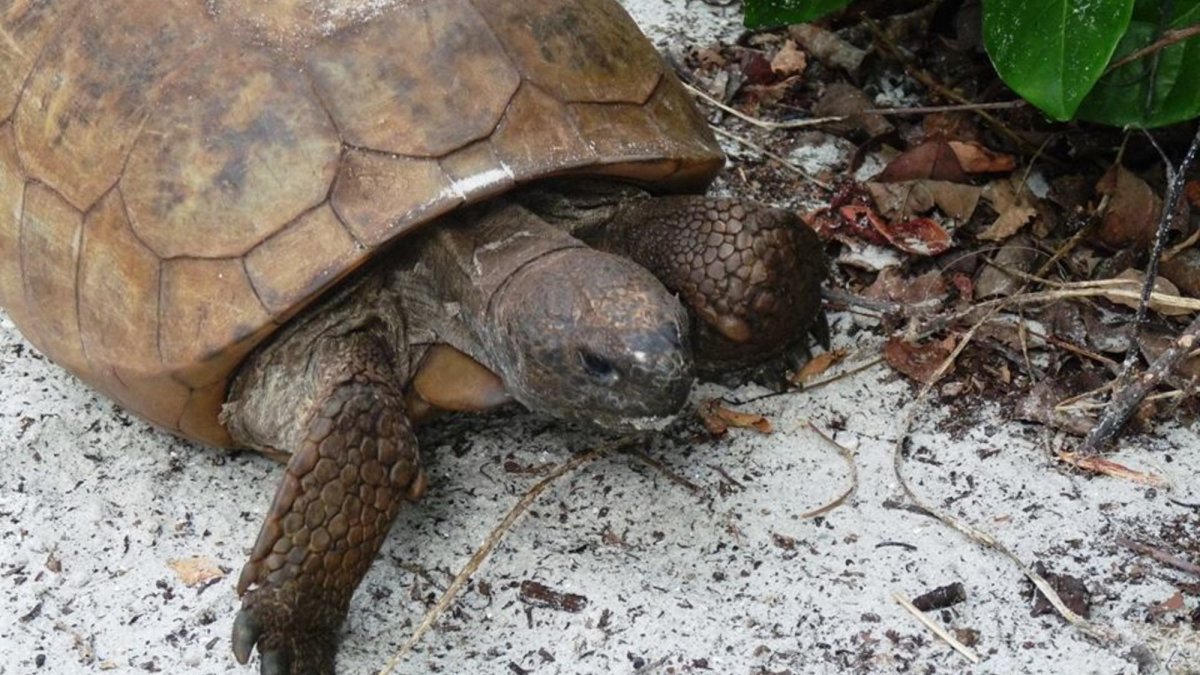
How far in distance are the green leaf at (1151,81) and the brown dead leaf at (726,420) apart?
1.04 m

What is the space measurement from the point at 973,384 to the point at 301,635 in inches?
60.2

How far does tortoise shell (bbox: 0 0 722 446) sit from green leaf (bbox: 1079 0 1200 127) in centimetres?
97

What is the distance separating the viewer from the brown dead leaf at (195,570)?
9.53ft

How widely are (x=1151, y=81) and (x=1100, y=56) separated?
0.40 m

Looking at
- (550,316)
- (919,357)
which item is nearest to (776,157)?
(919,357)

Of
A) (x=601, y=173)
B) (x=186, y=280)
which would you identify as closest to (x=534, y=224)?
(x=601, y=173)

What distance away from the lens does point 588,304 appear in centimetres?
270

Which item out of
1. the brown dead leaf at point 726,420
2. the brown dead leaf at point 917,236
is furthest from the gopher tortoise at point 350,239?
the brown dead leaf at point 917,236

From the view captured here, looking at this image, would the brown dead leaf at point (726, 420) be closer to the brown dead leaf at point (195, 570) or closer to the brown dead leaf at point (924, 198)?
the brown dead leaf at point (924, 198)

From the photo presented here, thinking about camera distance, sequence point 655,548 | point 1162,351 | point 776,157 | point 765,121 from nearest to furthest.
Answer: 1. point 655,548
2. point 1162,351
3. point 776,157
4. point 765,121

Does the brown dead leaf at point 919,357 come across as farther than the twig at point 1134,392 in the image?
Yes

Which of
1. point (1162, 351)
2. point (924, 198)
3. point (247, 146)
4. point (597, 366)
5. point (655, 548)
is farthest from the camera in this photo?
point (924, 198)

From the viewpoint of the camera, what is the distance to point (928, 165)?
3777 millimetres

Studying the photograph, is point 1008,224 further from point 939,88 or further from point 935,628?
point 935,628
